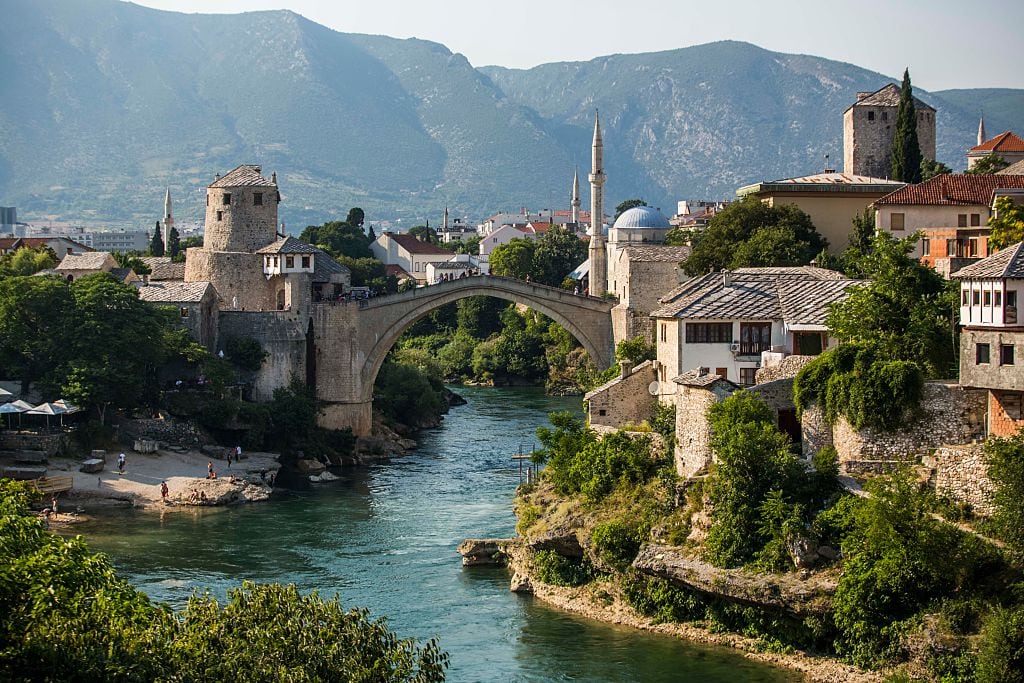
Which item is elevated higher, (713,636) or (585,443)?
(585,443)

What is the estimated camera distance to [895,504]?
121 feet

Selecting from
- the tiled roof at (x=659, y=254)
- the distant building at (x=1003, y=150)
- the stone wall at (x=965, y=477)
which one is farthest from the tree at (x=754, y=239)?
the stone wall at (x=965, y=477)

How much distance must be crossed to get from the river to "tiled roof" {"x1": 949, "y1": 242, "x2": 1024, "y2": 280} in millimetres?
10445

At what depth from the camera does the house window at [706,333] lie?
163 ft

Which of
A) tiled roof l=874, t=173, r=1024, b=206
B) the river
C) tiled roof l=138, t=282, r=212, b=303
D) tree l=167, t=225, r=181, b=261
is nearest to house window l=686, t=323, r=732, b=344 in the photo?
the river

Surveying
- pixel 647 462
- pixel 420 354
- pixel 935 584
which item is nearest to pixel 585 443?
pixel 647 462

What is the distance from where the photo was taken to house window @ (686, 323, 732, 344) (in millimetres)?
49781

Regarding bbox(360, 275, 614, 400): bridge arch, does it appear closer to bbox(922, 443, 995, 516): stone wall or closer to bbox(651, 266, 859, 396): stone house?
bbox(651, 266, 859, 396): stone house

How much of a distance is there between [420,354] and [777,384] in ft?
182

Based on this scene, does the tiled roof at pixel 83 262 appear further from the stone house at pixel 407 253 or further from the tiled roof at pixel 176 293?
the stone house at pixel 407 253

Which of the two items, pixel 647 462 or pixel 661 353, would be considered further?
pixel 661 353

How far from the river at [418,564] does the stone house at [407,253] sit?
69.4 metres

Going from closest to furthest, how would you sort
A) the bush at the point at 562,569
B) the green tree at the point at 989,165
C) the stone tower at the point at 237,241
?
1. the bush at the point at 562,569
2. the green tree at the point at 989,165
3. the stone tower at the point at 237,241

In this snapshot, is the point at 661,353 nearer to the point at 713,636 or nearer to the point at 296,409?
the point at 713,636
